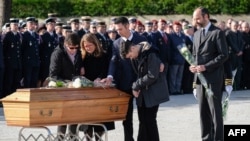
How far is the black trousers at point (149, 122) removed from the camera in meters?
11.8

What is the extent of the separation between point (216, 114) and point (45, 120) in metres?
2.75

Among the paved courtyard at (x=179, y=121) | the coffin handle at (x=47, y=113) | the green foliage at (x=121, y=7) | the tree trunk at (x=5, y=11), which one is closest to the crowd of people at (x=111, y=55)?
the paved courtyard at (x=179, y=121)

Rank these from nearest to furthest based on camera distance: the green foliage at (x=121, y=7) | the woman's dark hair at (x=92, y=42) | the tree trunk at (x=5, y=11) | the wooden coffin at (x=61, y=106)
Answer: the wooden coffin at (x=61, y=106) → the woman's dark hair at (x=92, y=42) → the tree trunk at (x=5, y=11) → the green foliage at (x=121, y=7)

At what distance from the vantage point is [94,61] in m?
12.1

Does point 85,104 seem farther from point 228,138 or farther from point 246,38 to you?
point 246,38

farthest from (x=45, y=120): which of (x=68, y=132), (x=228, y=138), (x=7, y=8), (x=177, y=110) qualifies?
(x=7, y=8)

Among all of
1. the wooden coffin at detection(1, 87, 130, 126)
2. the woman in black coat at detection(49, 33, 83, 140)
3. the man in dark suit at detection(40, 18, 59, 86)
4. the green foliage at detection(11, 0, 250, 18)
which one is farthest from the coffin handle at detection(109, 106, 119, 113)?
the green foliage at detection(11, 0, 250, 18)

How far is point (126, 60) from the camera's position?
40.0 ft

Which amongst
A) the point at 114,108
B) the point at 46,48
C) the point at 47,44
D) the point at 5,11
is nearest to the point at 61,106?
the point at 114,108

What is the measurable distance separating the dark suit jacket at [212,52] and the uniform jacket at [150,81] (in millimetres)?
711

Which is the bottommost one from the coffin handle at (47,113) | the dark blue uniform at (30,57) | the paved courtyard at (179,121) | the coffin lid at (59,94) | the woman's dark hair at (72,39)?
the paved courtyard at (179,121)

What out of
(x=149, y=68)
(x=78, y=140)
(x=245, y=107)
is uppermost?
(x=149, y=68)

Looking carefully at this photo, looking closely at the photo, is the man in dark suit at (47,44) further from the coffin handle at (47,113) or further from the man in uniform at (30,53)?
the coffin handle at (47,113)

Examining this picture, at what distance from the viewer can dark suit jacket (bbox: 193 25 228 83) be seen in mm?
12008
